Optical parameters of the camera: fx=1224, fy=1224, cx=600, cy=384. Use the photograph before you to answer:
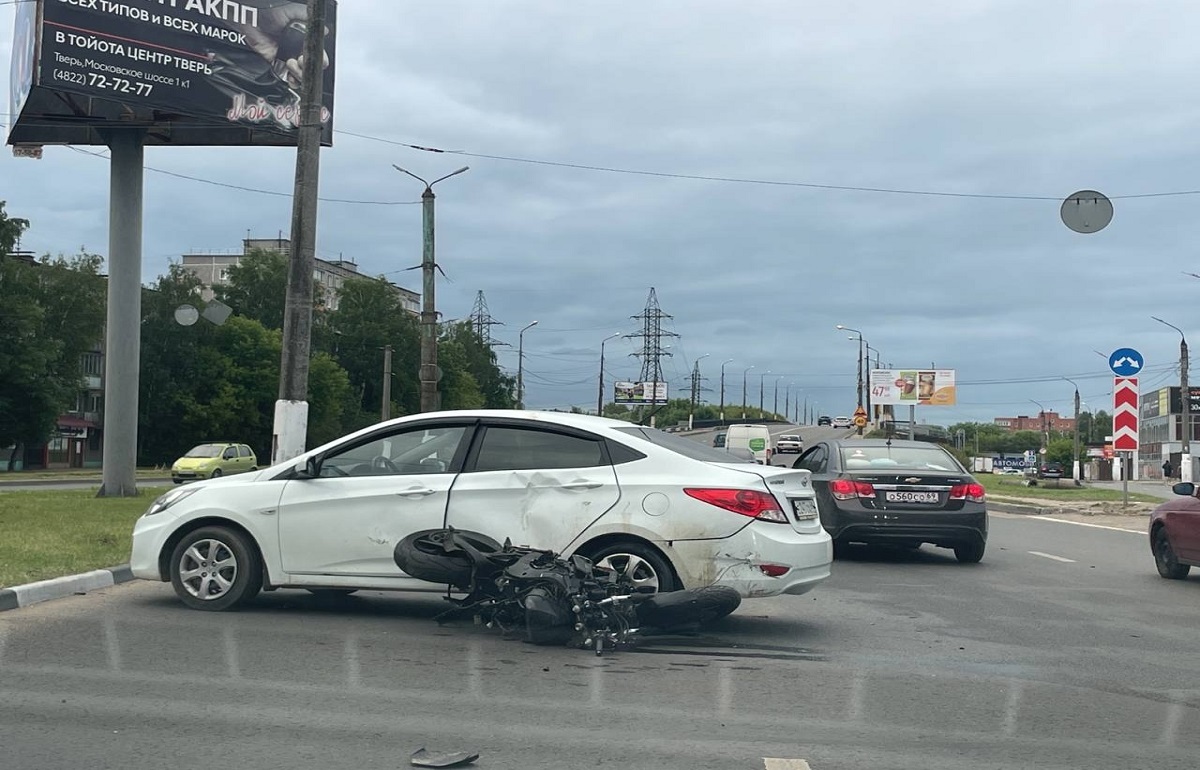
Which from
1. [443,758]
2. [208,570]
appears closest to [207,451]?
[208,570]

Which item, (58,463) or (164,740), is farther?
(58,463)

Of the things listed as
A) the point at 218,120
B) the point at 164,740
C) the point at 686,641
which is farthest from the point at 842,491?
the point at 218,120

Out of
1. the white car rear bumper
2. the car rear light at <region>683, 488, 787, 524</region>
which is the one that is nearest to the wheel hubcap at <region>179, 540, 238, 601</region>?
the white car rear bumper

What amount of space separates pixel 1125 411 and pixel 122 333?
72.3 feet

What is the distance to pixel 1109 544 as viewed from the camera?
18.6 meters

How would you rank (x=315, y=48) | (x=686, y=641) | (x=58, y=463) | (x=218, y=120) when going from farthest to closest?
(x=58, y=463) → (x=218, y=120) → (x=315, y=48) → (x=686, y=641)

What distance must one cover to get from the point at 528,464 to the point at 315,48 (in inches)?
375

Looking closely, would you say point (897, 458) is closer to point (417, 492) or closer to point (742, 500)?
point (742, 500)

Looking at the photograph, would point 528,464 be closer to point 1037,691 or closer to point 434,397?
point 1037,691

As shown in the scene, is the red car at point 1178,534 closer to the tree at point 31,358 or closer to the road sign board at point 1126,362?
the road sign board at point 1126,362

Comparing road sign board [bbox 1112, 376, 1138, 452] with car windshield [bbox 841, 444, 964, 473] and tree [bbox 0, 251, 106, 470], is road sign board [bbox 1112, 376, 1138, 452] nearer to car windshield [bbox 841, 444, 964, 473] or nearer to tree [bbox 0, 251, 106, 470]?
car windshield [bbox 841, 444, 964, 473]

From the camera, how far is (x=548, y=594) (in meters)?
8.12

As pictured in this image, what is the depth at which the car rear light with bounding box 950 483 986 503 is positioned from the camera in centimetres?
1419

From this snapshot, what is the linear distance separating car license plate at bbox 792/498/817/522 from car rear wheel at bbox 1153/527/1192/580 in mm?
6221
